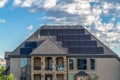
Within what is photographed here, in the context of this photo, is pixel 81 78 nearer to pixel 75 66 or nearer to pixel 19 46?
pixel 75 66

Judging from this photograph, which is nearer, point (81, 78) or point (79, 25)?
point (81, 78)

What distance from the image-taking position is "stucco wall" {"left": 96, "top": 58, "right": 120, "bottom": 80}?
8144 cm

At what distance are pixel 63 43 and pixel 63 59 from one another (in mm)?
3615

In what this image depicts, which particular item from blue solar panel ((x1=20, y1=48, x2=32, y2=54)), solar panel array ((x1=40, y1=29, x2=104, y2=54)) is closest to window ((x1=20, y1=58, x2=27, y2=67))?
blue solar panel ((x1=20, y1=48, x2=32, y2=54))

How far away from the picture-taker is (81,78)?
264ft

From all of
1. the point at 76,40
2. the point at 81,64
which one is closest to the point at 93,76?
the point at 81,64

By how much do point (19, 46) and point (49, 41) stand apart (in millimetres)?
5213

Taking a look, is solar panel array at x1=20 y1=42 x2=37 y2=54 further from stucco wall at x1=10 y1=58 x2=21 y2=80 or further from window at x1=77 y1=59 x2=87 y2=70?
window at x1=77 y1=59 x2=87 y2=70

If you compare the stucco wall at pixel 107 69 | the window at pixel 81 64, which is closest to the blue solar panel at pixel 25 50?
the window at pixel 81 64

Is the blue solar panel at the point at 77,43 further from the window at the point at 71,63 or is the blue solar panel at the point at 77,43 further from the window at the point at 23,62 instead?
the window at the point at 23,62

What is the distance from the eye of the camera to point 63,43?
83125 millimetres

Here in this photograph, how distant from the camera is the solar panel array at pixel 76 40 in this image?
270 feet

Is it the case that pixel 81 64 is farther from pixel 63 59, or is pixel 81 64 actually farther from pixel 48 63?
pixel 48 63

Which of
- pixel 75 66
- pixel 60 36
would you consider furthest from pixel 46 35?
pixel 75 66
